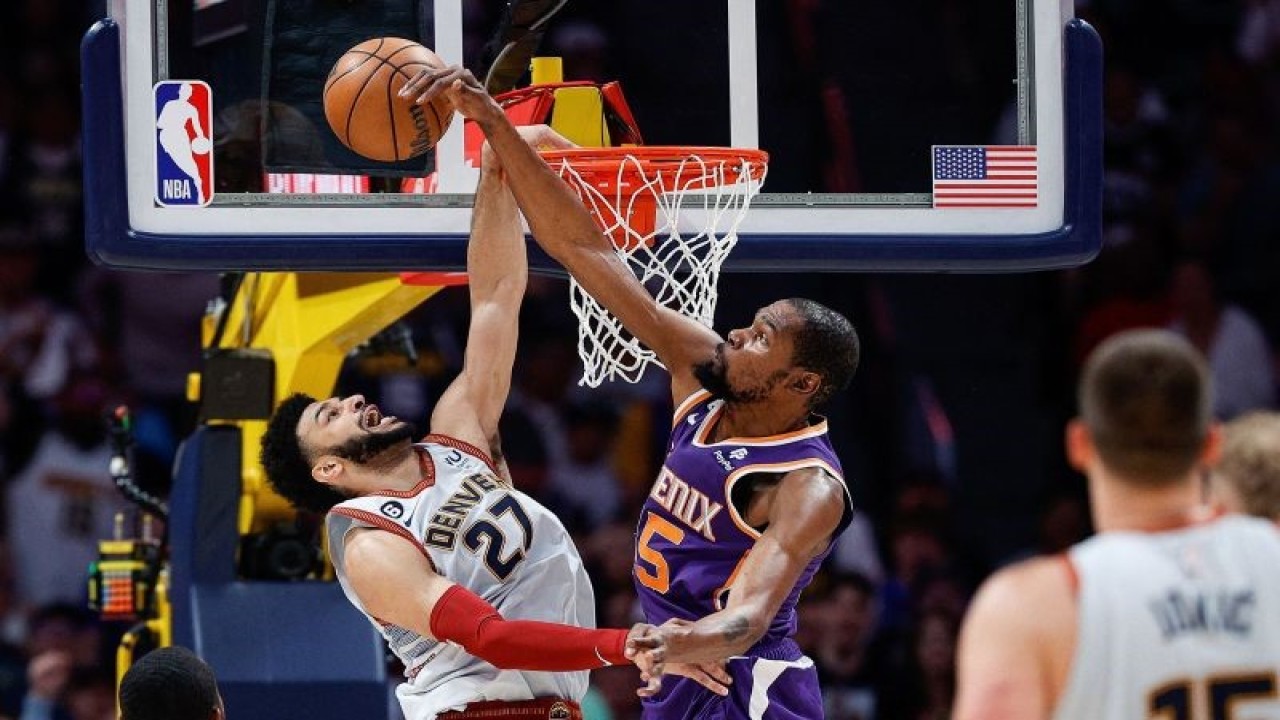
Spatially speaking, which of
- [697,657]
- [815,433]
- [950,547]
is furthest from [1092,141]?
[950,547]

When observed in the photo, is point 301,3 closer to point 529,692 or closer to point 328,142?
point 328,142

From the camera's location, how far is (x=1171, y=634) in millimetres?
3398

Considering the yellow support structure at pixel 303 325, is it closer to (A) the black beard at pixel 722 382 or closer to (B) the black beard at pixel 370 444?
(B) the black beard at pixel 370 444

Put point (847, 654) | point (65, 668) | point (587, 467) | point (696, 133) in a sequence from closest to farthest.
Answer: point (696, 133) → point (65, 668) → point (847, 654) → point (587, 467)

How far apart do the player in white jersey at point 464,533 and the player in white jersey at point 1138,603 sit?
1675 mm

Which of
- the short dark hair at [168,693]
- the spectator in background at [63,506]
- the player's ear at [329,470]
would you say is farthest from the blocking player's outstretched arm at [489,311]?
the spectator in background at [63,506]

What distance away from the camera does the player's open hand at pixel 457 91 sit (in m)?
5.35

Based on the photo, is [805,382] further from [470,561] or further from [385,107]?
[385,107]

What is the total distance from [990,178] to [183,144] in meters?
2.24

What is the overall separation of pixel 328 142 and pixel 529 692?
1.60 meters

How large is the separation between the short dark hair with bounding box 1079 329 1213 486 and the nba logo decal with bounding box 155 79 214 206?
304cm

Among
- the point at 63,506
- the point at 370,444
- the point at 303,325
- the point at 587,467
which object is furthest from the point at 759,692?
the point at 63,506

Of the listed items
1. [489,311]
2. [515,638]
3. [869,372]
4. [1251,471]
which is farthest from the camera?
[869,372]

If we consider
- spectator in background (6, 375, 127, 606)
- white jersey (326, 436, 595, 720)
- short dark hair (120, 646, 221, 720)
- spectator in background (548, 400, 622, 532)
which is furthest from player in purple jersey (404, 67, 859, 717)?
spectator in background (6, 375, 127, 606)
